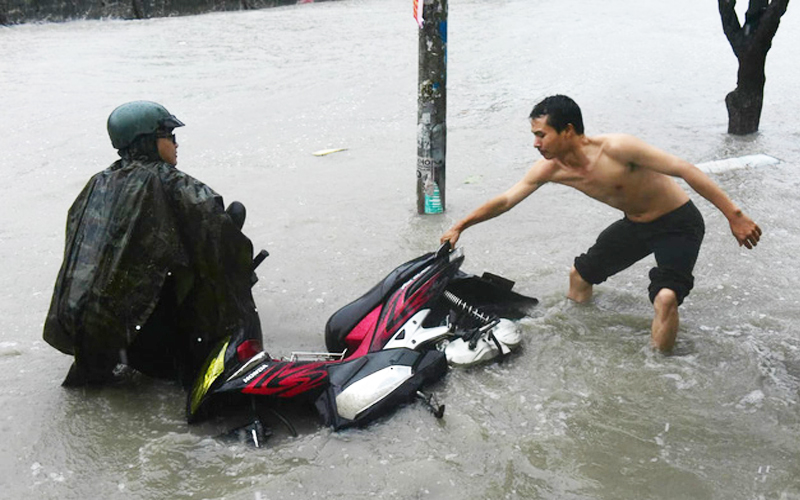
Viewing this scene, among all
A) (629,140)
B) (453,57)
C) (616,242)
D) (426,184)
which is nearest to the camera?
(629,140)

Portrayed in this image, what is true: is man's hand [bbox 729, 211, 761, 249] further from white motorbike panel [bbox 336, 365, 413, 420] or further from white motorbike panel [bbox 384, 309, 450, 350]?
white motorbike panel [bbox 336, 365, 413, 420]

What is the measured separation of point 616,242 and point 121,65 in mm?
10548

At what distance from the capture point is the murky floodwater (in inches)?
128

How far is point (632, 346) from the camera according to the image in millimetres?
4254

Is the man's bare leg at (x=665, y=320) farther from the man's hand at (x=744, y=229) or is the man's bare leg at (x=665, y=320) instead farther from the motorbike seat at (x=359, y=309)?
the motorbike seat at (x=359, y=309)

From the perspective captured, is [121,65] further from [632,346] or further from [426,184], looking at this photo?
[632,346]

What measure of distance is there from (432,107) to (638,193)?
2395 millimetres

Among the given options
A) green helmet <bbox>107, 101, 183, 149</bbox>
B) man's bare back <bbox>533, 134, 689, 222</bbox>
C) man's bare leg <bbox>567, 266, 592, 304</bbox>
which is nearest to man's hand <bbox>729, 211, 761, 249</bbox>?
man's bare back <bbox>533, 134, 689, 222</bbox>

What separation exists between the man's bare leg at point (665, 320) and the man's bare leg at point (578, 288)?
69 centimetres

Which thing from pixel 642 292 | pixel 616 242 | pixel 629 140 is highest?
pixel 629 140

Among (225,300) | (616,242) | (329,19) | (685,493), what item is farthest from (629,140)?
(329,19)

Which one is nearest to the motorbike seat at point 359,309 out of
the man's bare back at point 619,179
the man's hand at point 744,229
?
the man's bare back at point 619,179

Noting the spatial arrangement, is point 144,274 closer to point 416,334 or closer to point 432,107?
point 416,334

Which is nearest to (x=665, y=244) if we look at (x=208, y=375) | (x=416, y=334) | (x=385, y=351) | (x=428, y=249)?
(x=416, y=334)
